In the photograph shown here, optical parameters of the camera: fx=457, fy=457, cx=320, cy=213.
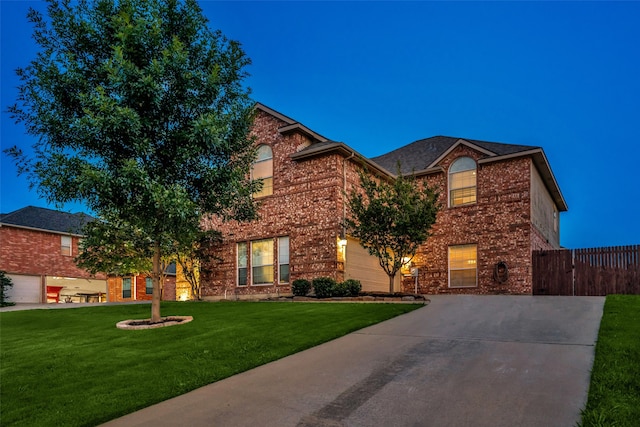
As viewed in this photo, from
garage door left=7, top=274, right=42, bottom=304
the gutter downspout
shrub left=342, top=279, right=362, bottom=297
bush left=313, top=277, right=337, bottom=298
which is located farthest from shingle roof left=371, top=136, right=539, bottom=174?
garage door left=7, top=274, right=42, bottom=304

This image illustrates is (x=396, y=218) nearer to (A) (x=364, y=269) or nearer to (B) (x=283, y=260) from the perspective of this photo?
(A) (x=364, y=269)

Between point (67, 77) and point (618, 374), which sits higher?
point (67, 77)

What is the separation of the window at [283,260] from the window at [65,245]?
741 inches

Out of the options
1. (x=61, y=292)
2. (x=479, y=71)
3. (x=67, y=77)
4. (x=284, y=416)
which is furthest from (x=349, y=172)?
(x=479, y=71)

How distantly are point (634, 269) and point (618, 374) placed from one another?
1290 cm

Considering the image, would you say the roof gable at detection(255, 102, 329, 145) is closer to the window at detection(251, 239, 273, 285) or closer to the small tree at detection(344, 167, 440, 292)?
the small tree at detection(344, 167, 440, 292)

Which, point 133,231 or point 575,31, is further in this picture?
point 575,31

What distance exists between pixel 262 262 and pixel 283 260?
1132 millimetres

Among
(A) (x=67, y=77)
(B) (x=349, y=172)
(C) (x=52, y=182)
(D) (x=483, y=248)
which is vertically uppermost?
(A) (x=67, y=77)

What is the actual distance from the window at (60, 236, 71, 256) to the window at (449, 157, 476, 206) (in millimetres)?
24559

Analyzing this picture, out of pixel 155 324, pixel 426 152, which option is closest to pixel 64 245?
pixel 155 324

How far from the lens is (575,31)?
167 metres

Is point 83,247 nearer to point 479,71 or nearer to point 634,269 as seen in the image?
point 634,269

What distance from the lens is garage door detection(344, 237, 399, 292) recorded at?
17.6m
